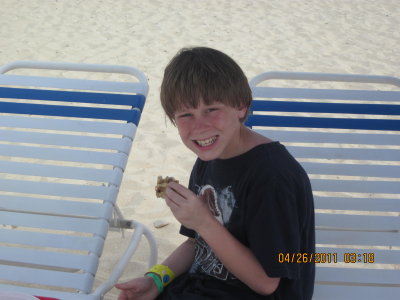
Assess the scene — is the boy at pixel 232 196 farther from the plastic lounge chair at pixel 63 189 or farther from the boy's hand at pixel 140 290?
the plastic lounge chair at pixel 63 189

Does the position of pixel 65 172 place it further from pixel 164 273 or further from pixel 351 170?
pixel 351 170

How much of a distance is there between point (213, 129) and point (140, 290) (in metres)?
0.57

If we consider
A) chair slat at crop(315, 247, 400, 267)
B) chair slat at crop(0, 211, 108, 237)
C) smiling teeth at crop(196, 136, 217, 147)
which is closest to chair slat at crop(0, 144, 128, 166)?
chair slat at crop(0, 211, 108, 237)

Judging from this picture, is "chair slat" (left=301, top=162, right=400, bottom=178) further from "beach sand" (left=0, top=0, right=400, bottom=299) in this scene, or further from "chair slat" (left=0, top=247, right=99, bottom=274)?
"beach sand" (left=0, top=0, right=400, bottom=299)

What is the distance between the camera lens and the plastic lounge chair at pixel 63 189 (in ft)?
5.69

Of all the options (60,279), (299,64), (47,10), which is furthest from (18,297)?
(47,10)

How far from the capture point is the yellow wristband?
1483 millimetres

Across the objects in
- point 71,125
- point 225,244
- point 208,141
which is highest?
point 208,141

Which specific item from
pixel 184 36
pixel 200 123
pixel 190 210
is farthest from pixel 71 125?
pixel 184 36

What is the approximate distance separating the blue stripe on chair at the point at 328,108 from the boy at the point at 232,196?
2.90 ft

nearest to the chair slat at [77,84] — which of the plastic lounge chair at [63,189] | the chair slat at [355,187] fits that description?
the plastic lounge chair at [63,189]

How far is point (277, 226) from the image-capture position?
112 centimetres

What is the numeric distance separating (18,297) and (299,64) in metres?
4.84

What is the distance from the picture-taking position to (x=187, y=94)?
1.25m
